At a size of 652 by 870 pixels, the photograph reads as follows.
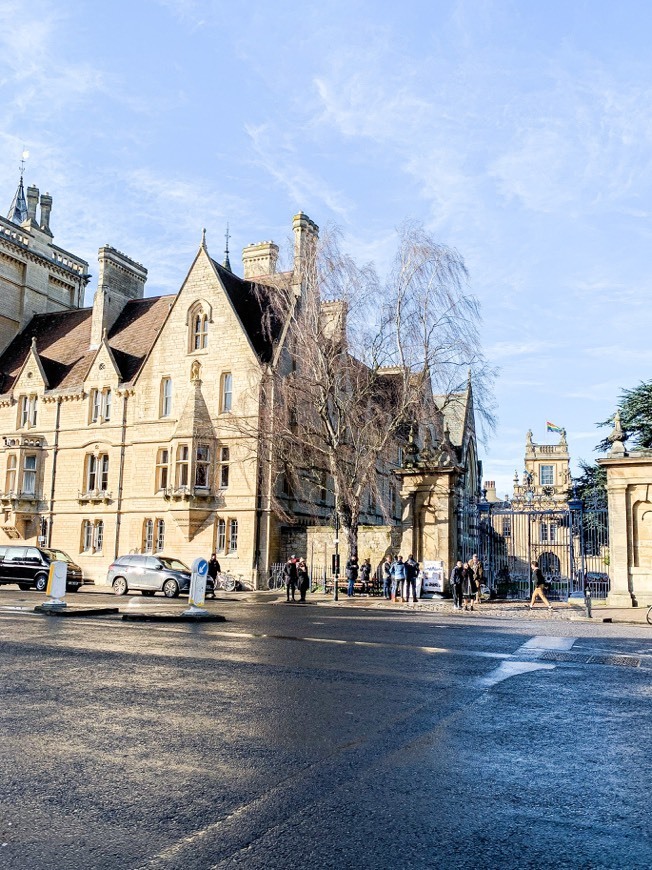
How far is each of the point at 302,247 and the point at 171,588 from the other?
15.3m

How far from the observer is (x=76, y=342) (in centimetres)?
4816

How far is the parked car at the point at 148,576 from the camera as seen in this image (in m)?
31.5

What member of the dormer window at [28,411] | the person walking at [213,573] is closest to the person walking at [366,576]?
the person walking at [213,573]

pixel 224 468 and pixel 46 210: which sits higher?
pixel 46 210

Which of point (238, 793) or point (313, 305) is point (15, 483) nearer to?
point (313, 305)

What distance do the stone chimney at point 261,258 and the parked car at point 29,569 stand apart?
20645 millimetres

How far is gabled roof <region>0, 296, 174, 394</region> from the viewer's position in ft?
147

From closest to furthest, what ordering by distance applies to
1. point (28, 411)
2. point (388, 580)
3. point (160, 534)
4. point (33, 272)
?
point (388, 580)
point (160, 534)
point (28, 411)
point (33, 272)

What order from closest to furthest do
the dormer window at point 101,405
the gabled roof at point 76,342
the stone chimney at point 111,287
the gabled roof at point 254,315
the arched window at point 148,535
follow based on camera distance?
1. the gabled roof at point 254,315
2. the arched window at point 148,535
3. the dormer window at point 101,405
4. the gabled roof at point 76,342
5. the stone chimney at point 111,287

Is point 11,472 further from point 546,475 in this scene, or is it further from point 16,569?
point 546,475

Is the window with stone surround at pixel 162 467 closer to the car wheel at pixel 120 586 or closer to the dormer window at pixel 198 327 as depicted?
the dormer window at pixel 198 327

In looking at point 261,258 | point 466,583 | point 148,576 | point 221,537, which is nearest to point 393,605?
point 466,583

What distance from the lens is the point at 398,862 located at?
409cm

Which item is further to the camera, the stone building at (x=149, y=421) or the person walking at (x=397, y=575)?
the stone building at (x=149, y=421)
